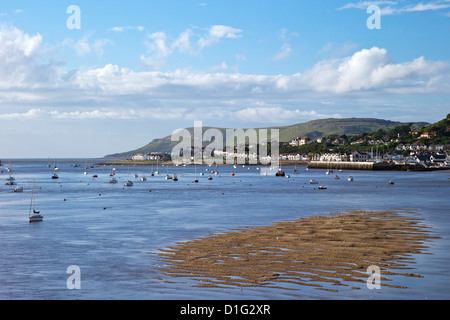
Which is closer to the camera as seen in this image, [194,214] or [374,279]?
[374,279]

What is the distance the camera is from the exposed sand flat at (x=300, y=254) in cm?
2616

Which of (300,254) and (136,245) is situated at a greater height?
(300,254)

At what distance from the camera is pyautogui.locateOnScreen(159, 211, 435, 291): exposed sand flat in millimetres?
26156

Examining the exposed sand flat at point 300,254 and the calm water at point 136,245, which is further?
the exposed sand flat at point 300,254

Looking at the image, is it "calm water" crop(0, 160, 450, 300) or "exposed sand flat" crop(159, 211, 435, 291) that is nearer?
"calm water" crop(0, 160, 450, 300)

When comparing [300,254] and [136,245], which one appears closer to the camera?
[300,254]

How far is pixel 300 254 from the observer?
105ft

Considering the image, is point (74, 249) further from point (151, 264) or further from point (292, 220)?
point (292, 220)

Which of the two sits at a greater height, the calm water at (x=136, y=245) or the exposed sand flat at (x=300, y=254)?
the exposed sand flat at (x=300, y=254)

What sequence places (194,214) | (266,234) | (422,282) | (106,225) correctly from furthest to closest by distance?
1. (194,214)
2. (106,225)
3. (266,234)
4. (422,282)

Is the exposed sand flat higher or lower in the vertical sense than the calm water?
higher

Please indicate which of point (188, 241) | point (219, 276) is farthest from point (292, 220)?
point (219, 276)
